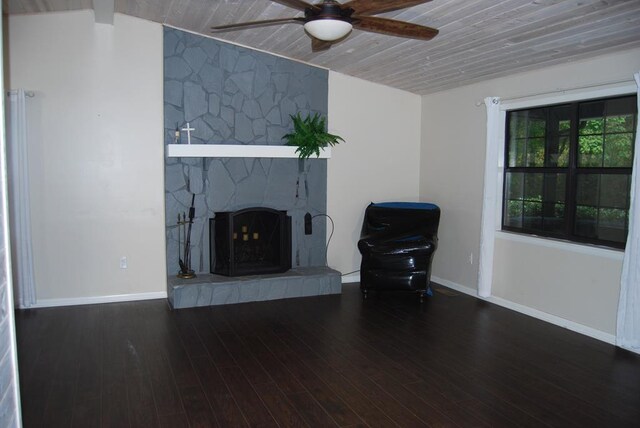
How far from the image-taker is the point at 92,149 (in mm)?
4801

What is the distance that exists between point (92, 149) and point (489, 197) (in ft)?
13.0

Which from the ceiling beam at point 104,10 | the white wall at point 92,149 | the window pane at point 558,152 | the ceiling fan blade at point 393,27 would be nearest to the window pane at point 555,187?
the window pane at point 558,152

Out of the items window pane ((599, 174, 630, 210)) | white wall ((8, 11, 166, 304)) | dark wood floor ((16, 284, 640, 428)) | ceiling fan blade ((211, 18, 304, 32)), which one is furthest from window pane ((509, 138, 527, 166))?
white wall ((8, 11, 166, 304))

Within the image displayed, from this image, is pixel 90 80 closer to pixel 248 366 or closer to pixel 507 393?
pixel 248 366

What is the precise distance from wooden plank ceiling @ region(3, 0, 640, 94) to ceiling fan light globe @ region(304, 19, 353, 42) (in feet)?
2.41

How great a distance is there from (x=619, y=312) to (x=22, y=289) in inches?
201

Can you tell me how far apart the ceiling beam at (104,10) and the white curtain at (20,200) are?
966 millimetres

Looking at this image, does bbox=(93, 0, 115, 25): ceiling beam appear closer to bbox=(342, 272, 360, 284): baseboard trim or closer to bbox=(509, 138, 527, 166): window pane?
bbox=(342, 272, 360, 284): baseboard trim

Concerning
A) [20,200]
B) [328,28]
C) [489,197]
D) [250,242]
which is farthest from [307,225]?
[328,28]

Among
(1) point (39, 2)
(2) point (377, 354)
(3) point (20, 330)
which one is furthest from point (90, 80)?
(2) point (377, 354)

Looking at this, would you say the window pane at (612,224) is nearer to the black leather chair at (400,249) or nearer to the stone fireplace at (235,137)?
the black leather chair at (400,249)

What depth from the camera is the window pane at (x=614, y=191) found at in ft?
12.8

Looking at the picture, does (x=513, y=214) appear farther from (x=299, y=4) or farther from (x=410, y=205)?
(x=299, y=4)

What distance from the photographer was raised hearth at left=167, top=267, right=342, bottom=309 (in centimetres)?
474
